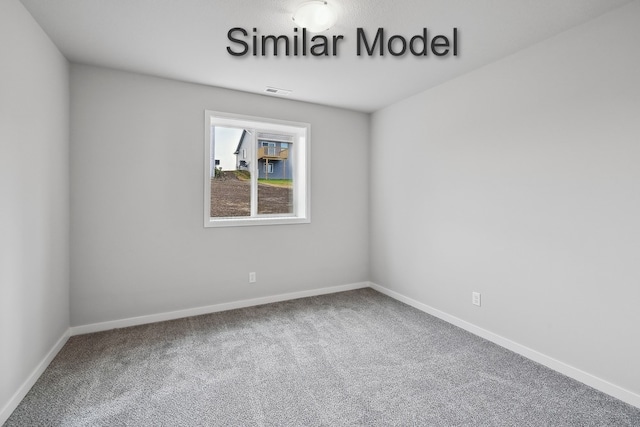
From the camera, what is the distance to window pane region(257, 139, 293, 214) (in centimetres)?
388

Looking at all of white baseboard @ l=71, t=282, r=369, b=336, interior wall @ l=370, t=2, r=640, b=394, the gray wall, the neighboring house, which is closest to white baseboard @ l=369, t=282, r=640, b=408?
interior wall @ l=370, t=2, r=640, b=394

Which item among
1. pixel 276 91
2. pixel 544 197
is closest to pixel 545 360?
pixel 544 197

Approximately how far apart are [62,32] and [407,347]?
11.9 feet

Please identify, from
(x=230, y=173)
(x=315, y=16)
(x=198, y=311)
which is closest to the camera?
(x=315, y=16)

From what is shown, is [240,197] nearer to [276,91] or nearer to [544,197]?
[276,91]

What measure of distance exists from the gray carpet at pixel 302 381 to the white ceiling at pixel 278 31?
246 centimetres

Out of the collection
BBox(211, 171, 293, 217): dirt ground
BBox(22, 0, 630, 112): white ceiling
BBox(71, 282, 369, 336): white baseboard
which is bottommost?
BBox(71, 282, 369, 336): white baseboard

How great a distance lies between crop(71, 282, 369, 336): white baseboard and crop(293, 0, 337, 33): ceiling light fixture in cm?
282

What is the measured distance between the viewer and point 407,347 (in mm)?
2592

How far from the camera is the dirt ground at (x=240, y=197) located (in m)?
3.61

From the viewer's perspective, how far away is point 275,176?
400 cm

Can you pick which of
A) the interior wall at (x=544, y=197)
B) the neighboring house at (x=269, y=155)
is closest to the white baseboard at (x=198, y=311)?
the interior wall at (x=544, y=197)

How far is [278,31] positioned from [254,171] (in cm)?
179

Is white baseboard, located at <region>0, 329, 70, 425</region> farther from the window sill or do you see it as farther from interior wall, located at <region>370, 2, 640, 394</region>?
interior wall, located at <region>370, 2, 640, 394</region>
